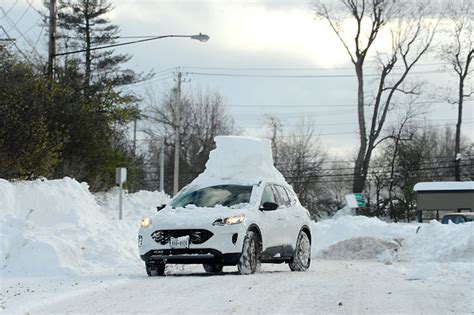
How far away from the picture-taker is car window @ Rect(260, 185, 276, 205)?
14390 mm

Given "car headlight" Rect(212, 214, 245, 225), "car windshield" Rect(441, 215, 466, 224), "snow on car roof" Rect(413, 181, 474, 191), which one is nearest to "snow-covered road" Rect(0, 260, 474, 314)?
"car headlight" Rect(212, 214, 245, 225)

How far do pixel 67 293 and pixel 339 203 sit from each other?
225 feet

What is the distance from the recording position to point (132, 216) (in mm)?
28906

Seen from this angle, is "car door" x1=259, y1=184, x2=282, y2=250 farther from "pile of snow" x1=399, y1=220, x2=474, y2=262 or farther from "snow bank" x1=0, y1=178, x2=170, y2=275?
"pile of snow" x1=399, y1=220, x2=474, y2=262

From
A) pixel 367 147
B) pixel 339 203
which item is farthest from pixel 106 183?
pixel 339 203

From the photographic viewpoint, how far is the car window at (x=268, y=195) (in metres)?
14.4

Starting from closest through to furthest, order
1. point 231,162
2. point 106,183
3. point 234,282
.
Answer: point 234,282, point 231,162, point 106,183

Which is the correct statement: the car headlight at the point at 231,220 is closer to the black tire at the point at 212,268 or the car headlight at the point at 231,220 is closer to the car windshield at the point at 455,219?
the black tire at the point at 212,268

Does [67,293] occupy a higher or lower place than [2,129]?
lower

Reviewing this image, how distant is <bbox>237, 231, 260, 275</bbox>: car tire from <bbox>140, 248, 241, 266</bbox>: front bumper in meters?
0.16

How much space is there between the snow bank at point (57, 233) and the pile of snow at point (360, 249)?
20.6ft

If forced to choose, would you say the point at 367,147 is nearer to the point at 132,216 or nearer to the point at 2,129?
the point at 132,216

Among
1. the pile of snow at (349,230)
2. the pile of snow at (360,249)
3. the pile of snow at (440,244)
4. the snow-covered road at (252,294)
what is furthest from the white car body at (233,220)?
the pile of snow at (349,230)

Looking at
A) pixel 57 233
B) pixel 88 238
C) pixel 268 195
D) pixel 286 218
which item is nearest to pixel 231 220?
pixel 268 195
